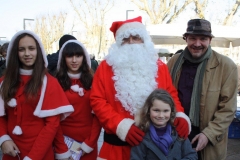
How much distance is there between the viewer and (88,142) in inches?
109

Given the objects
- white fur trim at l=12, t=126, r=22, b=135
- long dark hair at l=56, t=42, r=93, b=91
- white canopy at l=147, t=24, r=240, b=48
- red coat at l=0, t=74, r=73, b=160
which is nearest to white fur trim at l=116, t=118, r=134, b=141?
red coat at l=0, t=74, r=73, b=160

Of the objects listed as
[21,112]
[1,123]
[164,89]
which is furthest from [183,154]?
[1,123]

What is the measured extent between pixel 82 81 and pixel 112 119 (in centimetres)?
68

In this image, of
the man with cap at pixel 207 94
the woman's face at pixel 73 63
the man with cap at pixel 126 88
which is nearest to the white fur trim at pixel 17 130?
the man with cap at pixel 126 88

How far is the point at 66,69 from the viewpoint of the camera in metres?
3.05

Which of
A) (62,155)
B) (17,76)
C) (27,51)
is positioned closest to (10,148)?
(62,155)

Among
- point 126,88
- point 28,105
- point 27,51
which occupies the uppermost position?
point 27,51

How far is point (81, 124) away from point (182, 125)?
1000 mm

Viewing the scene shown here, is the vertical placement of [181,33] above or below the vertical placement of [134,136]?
above

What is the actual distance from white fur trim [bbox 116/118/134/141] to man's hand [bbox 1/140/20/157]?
869mm

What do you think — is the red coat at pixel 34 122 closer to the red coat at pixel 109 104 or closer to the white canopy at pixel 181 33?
the red coat at pixel 109 104

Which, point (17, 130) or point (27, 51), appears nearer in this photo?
point (17, 130)

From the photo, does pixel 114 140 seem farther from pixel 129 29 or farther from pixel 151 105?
pixel 129 29

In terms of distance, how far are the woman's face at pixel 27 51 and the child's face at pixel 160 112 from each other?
1135mm
